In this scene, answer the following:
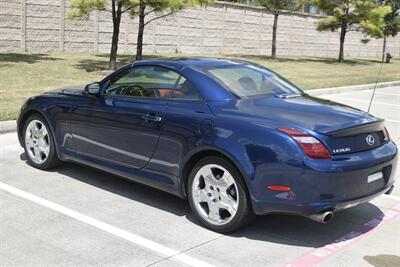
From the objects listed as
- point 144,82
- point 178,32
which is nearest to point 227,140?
point 144,82

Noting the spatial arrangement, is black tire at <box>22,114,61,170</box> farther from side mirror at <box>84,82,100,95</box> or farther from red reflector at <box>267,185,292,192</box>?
red reflector at <box>267,185,292,192</box>

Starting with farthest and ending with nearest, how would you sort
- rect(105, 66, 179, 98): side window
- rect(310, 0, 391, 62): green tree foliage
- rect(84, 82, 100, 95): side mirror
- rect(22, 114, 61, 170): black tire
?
rect(310, 0, 391, 62): green tree foliage, rect(22, 114, 61, 170): black tire, rect(84, 82, 100, 95): side mirror, rect(105, 66, 179, 98): side window

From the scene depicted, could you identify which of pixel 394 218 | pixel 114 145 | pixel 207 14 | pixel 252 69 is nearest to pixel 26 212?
pixel 114 145

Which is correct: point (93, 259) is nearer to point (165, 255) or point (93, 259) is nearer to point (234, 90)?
point (165, 255)

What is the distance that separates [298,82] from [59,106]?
42.7 feet

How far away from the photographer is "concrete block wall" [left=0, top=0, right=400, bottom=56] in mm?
21297

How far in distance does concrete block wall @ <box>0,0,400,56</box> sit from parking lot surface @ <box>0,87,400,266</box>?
54.1ft

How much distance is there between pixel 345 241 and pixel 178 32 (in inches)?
959

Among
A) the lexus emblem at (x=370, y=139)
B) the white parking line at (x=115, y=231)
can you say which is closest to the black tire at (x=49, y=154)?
the white parking line at (x=115, y=231)

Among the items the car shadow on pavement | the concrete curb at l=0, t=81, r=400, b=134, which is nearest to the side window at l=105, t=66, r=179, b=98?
the car shadow on pavement

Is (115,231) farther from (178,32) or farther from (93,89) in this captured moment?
(178,32)

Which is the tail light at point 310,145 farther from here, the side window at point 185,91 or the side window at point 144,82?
the side window at point 144,82

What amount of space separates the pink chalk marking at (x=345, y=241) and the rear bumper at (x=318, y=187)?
1.16 feet

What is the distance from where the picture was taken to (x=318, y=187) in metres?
4.25
